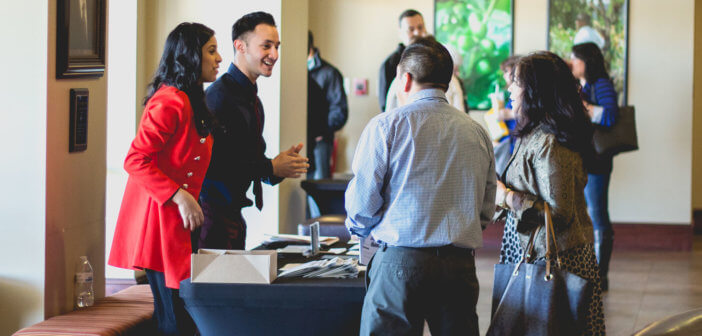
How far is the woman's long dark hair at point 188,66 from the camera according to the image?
10.8ft

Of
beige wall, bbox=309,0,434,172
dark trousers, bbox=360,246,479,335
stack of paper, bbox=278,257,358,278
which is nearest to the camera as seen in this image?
dark trousers, bbox=360,246,479,335

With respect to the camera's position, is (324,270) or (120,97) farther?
(120,97)

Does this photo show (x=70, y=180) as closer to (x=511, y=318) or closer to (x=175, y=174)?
(x=175, y=174)

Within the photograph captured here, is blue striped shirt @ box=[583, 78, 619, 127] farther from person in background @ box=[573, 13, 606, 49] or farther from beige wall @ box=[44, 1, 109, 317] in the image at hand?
beige wall @ box=[44, 1, 109, 317]

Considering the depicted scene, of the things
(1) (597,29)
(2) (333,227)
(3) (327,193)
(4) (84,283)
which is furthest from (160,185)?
(1) (597,29)

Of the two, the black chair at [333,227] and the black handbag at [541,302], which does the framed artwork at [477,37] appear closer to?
the black chair at [333,227]

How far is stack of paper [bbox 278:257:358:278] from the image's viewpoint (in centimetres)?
297

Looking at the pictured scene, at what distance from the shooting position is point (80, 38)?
3.52 meters

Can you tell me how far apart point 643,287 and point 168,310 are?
404 centimetres

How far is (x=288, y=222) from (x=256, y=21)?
1.68m

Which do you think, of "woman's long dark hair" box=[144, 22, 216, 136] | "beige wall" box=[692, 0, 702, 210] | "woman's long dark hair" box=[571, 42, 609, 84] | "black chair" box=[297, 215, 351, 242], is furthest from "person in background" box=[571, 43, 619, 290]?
"beige wall" box=[692, 0, 702, 210]

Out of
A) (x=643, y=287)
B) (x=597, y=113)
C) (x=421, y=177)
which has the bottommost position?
(x=643, y=287)

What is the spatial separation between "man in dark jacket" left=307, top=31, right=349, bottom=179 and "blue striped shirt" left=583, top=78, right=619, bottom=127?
2.19 metres

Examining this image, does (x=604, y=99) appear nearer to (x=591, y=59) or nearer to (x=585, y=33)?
(x=591, y=59)
